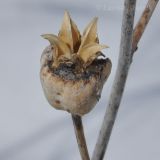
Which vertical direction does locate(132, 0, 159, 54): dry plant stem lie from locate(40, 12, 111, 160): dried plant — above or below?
above

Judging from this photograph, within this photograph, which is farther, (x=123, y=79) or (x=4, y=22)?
(x=4, y=22)

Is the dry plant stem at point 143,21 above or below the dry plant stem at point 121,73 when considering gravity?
above

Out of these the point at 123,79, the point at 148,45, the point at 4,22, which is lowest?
the point at 123,79

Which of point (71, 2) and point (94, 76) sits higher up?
point (71, 2)

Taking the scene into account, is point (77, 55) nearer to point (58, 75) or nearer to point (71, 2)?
point (58, 75)

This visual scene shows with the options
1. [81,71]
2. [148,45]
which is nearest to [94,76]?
[81,71]

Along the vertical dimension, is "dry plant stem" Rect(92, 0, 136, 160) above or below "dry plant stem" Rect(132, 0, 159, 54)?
below

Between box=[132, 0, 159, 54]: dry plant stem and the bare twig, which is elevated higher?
box=[132, 0, 159, 54]: dry plant stem

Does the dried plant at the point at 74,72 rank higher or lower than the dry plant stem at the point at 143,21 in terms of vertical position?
lower
